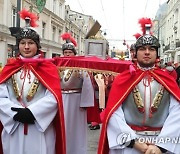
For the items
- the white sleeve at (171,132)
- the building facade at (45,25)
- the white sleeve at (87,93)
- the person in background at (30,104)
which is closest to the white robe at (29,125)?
the person in background at (30,104)

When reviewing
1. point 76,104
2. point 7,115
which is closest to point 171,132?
point 7,115

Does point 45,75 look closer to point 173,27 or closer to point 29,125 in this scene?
point 29,125

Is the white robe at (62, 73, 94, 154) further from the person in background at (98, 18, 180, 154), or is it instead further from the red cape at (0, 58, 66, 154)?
the person in background at (98, 18, 180, 154)

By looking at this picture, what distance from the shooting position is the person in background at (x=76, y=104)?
4.99 m

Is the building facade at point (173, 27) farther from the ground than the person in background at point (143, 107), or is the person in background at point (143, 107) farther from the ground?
the building facade at point (173, 27)

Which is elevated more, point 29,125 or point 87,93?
point 87,93

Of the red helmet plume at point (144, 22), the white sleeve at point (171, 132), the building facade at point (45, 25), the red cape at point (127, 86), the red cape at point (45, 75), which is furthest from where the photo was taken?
the building facade at point (45, 25)

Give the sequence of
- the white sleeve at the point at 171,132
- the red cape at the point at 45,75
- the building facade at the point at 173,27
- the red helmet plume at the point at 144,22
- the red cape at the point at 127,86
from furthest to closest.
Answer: the building facade at the point at 173,27
the red cape at the point at 45,75
the red helmet plume at the point at 144,22
the red cape at the point at 127,86
the white sleeve at the point at 171,132

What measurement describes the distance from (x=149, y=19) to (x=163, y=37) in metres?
58.8

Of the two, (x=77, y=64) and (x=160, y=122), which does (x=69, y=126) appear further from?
(x=160, y=122)

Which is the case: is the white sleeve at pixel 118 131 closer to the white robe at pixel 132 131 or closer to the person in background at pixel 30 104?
the white robe at pixel 132 131

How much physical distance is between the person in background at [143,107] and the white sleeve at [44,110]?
0.65 m

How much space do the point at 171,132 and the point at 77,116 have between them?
236 centimetres

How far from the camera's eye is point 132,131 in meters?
2.96
